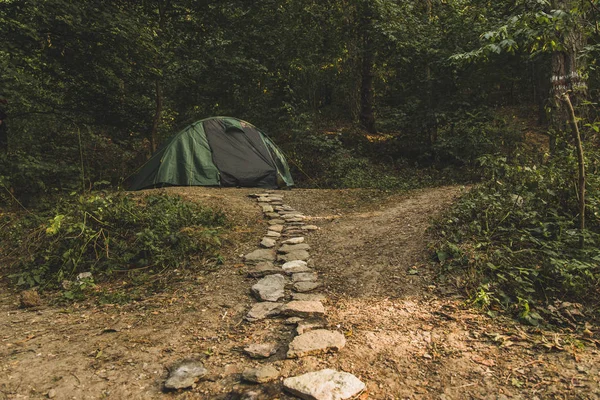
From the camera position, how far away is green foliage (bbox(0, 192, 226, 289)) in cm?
372

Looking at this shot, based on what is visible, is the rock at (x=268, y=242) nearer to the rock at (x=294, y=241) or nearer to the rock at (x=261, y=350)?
the rock at (x=294, y=241)

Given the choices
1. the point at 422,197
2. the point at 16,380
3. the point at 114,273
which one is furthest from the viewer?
the point at 422,197

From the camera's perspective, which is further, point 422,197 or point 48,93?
point 48,93

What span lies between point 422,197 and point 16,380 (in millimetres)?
5952

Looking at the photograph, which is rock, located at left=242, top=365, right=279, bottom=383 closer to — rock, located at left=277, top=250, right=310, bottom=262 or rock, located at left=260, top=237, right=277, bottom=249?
rock, located at left=277, top=250, right=310, bottom=262

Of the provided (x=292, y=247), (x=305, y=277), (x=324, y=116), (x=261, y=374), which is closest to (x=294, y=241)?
(x=292, y=247)

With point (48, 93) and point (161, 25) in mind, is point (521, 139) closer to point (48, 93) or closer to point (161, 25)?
point (161, 25)

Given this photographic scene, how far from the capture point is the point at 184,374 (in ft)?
6.74

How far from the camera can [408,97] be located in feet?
35.4

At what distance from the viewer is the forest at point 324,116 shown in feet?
11.2

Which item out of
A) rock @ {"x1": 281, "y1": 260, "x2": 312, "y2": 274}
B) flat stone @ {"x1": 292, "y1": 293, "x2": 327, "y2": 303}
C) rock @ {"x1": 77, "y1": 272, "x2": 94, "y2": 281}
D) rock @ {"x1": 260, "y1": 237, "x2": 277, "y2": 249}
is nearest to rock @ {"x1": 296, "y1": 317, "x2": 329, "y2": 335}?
flat stone @ {"x1": 292, "y1": 293, "x2": 327, "y2": 303}

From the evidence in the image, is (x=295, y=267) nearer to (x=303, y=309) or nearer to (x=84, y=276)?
(x=303, y=309)

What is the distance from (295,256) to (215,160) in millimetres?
4649

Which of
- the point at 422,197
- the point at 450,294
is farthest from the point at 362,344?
the point at 422,197
